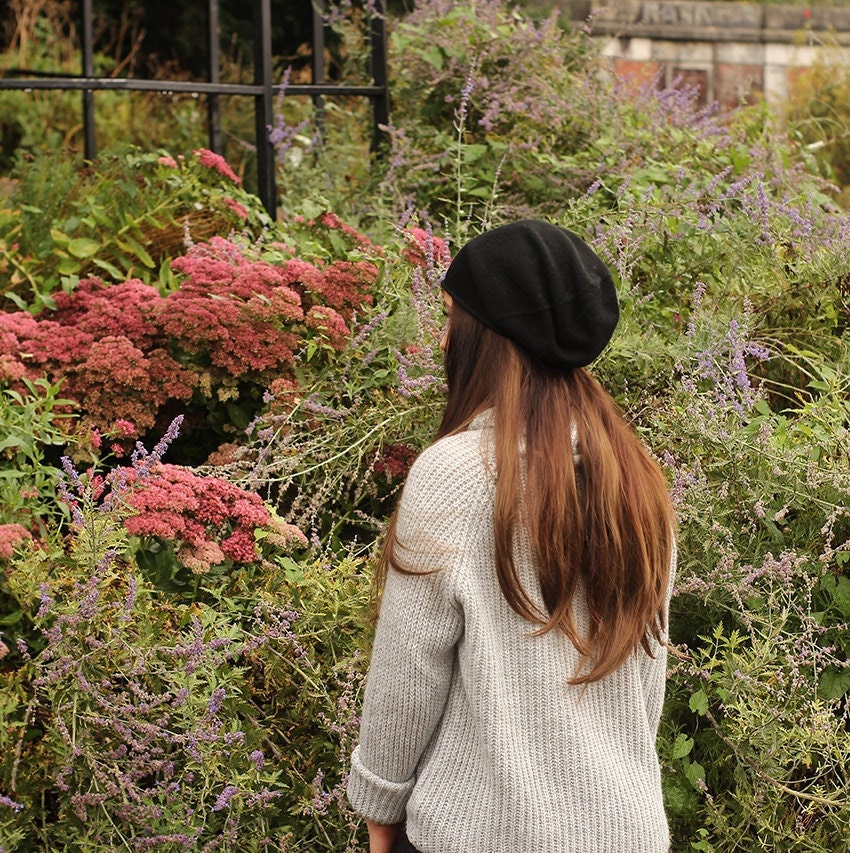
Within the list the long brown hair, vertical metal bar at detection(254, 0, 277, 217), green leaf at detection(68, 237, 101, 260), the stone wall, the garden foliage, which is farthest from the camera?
the stone wall

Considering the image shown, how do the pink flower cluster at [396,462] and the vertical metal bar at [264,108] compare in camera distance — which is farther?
the vertical metal bar at [264,108]

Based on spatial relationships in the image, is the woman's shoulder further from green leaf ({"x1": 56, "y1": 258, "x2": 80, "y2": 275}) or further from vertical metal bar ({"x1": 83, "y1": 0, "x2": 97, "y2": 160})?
vertical metal bar ({"x1": 83, "y1": 0, "x2": 97, "y2": 160})

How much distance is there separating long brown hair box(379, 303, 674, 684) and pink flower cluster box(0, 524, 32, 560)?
Answer: 113cm

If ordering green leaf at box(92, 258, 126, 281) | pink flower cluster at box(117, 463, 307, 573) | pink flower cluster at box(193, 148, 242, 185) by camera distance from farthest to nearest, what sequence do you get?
pink flower cluster at box(193, 148, 242, 185) < green leaf at box(92, 258, 126, 281) < pink flower cluster at box(117, 463, 307, 573)

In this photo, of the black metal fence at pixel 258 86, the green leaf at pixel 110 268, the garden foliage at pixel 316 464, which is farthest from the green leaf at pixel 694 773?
the black metal fence at pixel 258 86

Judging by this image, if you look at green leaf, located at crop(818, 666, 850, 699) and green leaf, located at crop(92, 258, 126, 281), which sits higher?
green leaf, located at crop(92, 258, 126, 281)

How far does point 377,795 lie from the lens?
199 cm

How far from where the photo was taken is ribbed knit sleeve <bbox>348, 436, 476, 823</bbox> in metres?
1.85

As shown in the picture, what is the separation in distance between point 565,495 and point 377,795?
21.6 inches

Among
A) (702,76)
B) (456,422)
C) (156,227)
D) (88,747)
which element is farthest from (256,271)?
(702,76)

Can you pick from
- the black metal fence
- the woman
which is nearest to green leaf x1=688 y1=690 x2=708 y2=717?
the woman

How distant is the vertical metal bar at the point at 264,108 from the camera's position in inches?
189

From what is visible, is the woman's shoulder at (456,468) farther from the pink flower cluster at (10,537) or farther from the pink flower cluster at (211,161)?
the pink flower cluster at (211,161)

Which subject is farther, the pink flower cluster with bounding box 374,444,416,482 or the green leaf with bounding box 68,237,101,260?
the green leaf with bounding box 68,237,101,260
